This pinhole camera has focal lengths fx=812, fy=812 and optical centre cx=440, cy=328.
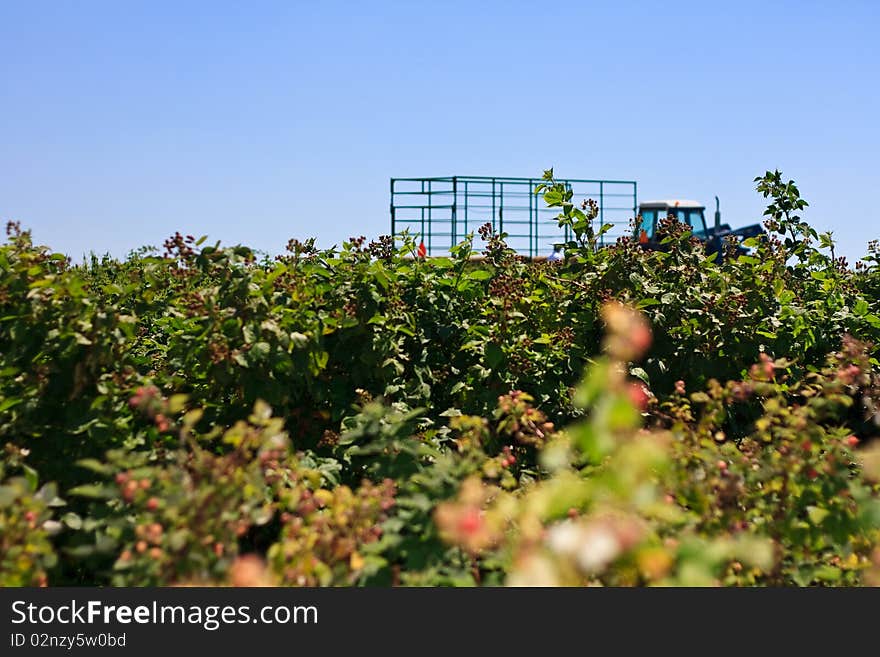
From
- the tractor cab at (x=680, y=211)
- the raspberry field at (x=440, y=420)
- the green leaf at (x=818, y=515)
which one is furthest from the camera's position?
the tractor cab at (x=680, y=211)

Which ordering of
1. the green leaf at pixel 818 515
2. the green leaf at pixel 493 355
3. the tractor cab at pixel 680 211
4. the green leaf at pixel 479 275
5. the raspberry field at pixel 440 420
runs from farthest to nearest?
1. the tractor cab at pixel 680 211
2. the green leaf at pixel 479 275
3. the green leaf at pixel 493 355
4. the green leaf at pixel 818 515
5. the raspberry field at pixel 440 420

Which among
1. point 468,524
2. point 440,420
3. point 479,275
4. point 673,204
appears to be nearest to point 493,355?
point 440,420

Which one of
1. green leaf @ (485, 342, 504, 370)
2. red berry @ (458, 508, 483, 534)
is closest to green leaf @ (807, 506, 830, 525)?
red berry @ (458, 508, 483, 534)

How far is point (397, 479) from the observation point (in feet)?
9.64

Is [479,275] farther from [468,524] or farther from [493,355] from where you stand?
[468,524]

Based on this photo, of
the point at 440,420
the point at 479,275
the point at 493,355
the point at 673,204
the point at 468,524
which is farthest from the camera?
the point at 673,204

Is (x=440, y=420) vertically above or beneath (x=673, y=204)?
beneath

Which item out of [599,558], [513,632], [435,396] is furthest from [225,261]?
[599,558]

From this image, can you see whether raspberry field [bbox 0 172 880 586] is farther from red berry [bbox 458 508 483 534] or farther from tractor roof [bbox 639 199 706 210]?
tractor roof [bbox 639 199 706 210]

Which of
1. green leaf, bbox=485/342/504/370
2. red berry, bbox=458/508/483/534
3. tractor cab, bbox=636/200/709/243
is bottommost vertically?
red berry, bbox=458/508/483/534

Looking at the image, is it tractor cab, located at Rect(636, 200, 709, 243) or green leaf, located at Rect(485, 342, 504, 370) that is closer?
green leaf, located at Rect(485, 342, 504, 370)

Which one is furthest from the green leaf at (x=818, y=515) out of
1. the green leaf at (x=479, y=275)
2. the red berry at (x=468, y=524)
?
the green leaf at (x=479, y=275)

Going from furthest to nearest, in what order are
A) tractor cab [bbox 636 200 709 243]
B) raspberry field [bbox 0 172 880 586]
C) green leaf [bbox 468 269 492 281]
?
tractor cab [bbox 636 200 709 243] → green leaf [bbox 468 269 492 281] → raspberry field [bbox 0 172 880 586]

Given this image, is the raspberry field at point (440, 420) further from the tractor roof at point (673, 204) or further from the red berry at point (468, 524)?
the tractor roof at point (673, 204)
